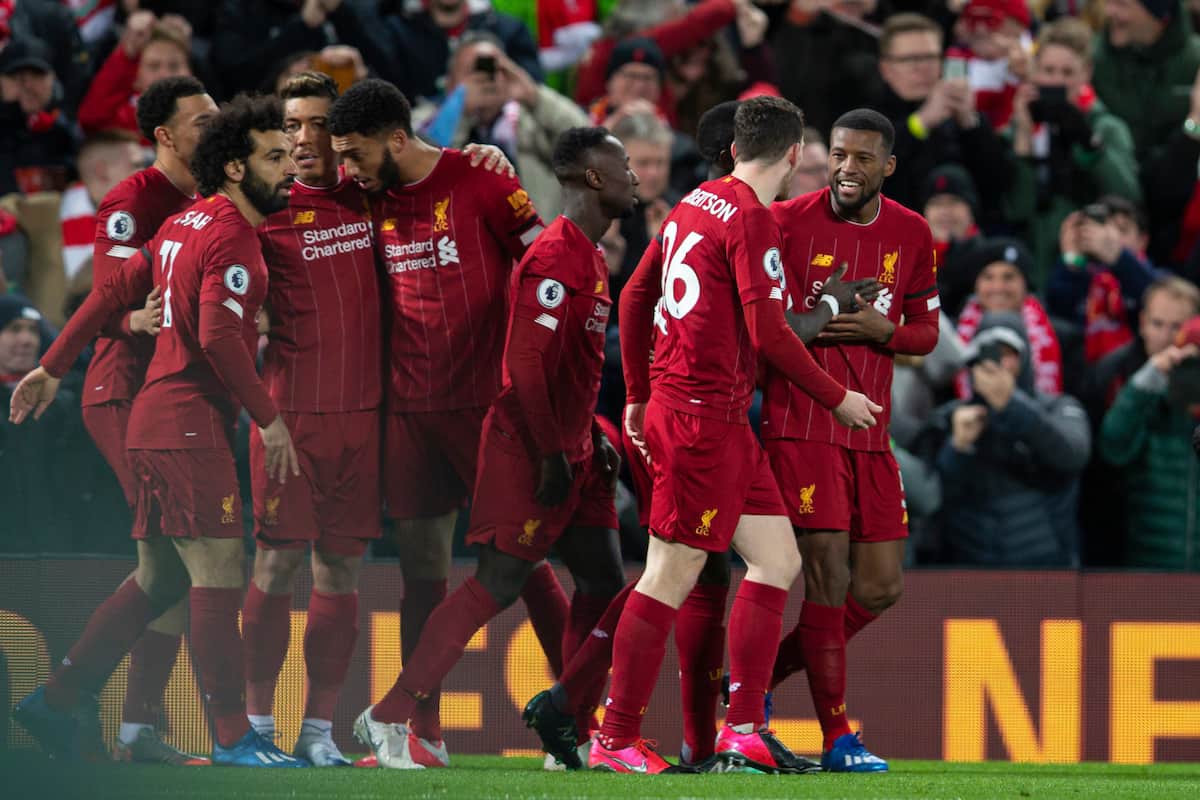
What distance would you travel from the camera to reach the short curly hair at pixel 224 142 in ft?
23.4

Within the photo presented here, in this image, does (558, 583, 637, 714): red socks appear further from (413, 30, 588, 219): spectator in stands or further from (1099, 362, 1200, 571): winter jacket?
(413, 30, 588, 219): spectator in stands

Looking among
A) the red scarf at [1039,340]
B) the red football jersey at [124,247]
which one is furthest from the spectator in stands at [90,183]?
the red scarf at [1039,340]

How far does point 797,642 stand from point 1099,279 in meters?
3.96

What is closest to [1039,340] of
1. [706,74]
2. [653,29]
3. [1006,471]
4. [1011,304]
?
[1011,304]

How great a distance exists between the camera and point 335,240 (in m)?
7.22

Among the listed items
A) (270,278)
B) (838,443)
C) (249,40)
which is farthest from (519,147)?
(838,443)

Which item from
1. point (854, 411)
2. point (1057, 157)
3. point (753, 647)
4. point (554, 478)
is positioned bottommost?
point (753, 647)

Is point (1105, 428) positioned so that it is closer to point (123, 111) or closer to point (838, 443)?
point (838, 443)

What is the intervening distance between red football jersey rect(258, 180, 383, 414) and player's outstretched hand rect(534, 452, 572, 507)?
883 mm

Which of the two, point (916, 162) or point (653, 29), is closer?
point (916, 162)

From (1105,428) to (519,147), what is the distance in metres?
3.34

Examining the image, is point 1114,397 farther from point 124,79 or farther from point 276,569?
point 124,79

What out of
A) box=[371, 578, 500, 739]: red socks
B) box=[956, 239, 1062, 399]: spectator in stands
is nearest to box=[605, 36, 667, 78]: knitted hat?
box=[956, 239, 1062, 399]: spectator in stands

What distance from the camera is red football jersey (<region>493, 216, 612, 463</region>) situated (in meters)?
6.70
